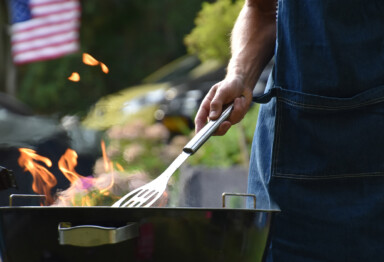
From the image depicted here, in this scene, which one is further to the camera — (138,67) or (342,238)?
(138,67)

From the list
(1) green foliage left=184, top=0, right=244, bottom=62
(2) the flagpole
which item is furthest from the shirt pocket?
(2) the flagpole

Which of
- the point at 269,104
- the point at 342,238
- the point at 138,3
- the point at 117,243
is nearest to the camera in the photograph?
the point at 117,243

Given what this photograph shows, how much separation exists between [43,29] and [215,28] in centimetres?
375

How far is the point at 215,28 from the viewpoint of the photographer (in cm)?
516

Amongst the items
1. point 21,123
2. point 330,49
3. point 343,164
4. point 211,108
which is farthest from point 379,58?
point 21,123

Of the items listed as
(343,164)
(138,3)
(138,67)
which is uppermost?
(138,3)

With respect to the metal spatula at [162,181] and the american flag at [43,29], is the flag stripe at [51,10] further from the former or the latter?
the metal spatula at [162,181]

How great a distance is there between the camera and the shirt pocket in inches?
50.4

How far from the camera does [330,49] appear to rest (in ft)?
4.27

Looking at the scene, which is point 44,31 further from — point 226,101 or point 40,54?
point 226,101

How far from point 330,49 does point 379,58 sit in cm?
11

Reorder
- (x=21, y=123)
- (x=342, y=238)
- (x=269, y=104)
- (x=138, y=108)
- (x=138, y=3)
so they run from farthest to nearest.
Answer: (x=138, y=3) → (x=138, y=108) → (x=21, y=123) → (x=269, y=104) → (x=342, y=238)

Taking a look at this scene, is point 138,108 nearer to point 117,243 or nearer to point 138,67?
point 117,243

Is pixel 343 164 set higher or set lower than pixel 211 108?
lower
